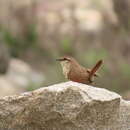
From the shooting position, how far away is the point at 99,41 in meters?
23.8

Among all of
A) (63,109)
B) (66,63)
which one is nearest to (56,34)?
(66,63)

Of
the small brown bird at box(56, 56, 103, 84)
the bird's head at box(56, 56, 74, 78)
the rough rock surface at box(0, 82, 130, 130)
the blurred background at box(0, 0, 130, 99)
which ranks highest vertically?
the blurred background at box(0, 0, 130, 99)

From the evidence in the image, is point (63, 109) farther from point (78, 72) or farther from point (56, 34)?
point (56, 34)

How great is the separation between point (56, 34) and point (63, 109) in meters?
17.3

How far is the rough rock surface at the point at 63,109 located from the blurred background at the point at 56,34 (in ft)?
42.5

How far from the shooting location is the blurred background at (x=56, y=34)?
20828 millimetres

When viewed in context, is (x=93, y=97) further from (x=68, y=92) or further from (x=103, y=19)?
(x=103, y=19)

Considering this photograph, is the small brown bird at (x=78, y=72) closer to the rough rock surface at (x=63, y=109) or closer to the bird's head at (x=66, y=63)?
the bird's head at (x=66, y=63)

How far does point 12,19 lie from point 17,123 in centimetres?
1730

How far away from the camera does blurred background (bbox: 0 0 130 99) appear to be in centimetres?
2083

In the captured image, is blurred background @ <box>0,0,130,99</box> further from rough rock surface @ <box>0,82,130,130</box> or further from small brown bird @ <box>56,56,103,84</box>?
rough rock surface @ <box>0,82,130,130</box>

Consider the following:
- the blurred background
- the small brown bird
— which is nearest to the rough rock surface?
the small brown bird

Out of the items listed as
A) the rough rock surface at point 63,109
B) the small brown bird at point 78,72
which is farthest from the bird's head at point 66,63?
the rough rock surface at point 63,109

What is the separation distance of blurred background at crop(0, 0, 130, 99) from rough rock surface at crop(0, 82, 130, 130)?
13.0m
